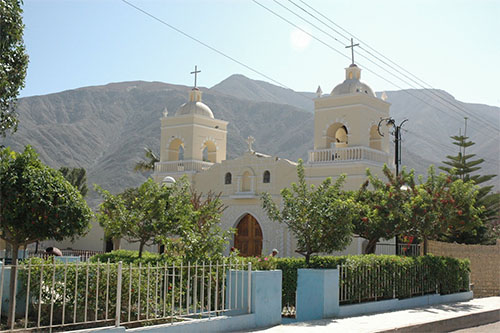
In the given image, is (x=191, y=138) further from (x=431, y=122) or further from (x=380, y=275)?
(x=431, y=122)

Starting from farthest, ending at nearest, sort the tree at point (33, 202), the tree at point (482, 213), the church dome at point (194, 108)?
the church dome at point (194, 108), the tree at point (482, 213), the tree at point (33, 202)

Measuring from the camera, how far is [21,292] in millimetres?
8953

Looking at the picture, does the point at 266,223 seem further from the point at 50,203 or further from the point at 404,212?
the point at 50,203

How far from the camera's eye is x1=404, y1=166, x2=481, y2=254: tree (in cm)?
1588

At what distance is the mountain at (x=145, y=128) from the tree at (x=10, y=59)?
255ft

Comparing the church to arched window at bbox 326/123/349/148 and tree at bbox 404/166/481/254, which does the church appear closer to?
arched window at bbox 326/123/349/148

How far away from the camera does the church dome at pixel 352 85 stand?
23422 millimetres

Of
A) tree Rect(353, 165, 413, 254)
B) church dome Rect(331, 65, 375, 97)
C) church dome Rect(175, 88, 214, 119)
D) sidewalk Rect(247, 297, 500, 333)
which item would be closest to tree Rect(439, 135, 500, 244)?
church dome Rect(331, 65, 375, 97)

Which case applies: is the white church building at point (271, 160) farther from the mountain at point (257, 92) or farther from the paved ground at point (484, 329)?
the mountain at point (257, 92)

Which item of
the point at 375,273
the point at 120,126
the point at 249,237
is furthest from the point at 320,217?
the point at 120,126

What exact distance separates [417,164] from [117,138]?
64384 mm

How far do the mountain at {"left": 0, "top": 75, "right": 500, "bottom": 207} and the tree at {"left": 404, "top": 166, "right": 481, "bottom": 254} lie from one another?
7392 cm

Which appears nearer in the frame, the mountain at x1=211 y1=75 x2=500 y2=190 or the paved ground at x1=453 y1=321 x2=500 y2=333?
the paved ground at x1=453 y1=321 x2=500 y2=333

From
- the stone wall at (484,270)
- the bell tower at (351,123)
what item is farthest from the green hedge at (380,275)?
the bell tower at (351,123)
